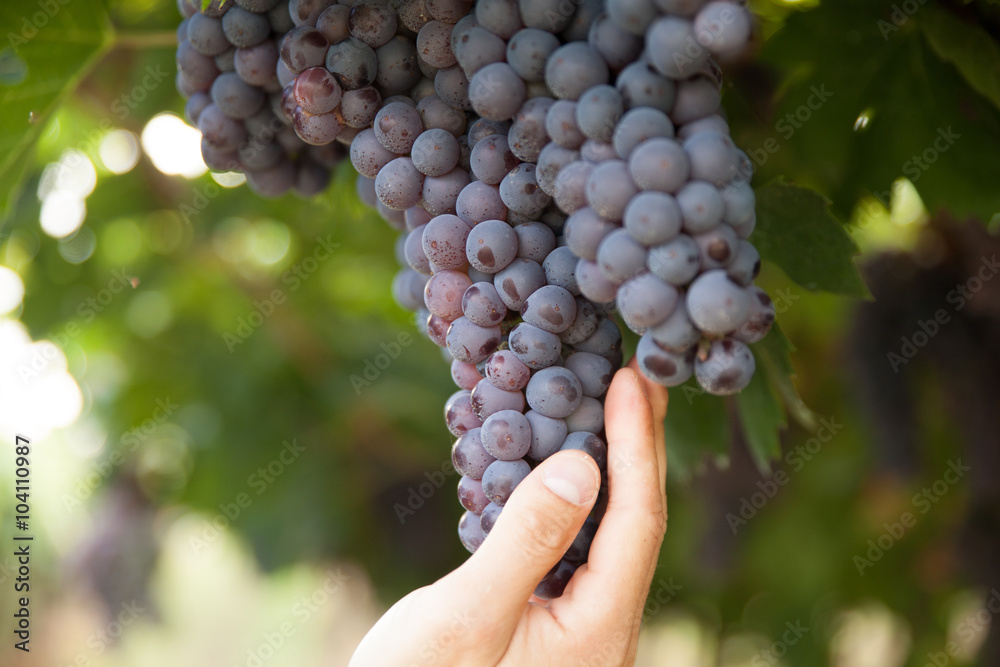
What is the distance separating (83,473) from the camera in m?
2.40

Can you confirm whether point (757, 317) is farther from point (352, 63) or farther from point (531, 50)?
point (352, 63)

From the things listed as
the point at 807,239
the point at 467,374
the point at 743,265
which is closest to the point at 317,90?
the point at 467,374

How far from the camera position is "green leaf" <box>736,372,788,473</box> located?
2.70 ft

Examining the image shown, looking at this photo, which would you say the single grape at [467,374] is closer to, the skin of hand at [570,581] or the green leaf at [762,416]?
the skin of hand at [570,581]

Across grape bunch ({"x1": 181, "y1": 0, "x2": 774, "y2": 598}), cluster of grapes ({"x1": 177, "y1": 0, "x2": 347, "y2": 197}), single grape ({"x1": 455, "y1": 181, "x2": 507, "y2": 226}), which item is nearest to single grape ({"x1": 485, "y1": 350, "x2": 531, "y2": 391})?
grape bunch ({"x1": 181, "y1": 0, "x2": 774, "y2": 598})

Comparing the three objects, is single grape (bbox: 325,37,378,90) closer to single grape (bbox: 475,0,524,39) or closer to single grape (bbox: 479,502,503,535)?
single grape (bbox: 475,0,524,39)

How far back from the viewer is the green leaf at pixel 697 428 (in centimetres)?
92

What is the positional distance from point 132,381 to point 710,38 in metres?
2.00

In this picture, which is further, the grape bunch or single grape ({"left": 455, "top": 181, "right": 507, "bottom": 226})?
single grape ({"left": 455, "top": 181, "right": 507, "bottom": 226})

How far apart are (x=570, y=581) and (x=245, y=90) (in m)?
0.55

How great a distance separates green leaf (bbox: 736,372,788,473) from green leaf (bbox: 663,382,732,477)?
5 centimetres

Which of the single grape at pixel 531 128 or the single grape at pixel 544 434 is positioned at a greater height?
the single grape at pixel 531 128

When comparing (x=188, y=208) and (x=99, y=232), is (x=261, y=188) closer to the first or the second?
(x=188, y=208)

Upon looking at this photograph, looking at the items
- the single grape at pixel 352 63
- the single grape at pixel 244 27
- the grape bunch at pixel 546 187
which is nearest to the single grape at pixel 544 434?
the grape bunch at pixel 546 187
